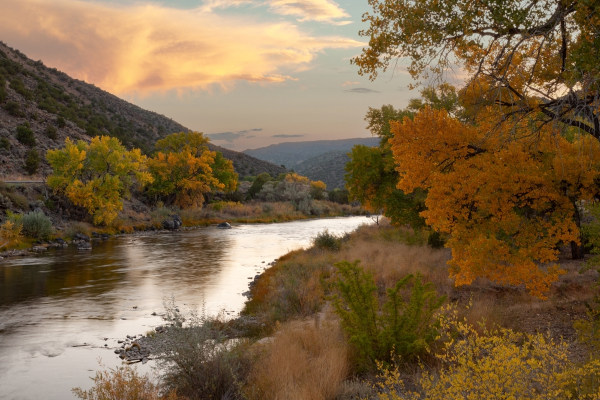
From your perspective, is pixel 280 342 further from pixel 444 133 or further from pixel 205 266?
pixel 205 266

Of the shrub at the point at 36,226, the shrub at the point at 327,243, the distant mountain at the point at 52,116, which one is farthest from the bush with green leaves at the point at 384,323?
the distant mountain at the point at 52,116

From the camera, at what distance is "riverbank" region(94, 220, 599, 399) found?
6090 millimetres

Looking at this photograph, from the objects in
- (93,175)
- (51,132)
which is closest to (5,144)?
(51,132)

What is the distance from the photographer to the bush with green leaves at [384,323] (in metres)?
7.55

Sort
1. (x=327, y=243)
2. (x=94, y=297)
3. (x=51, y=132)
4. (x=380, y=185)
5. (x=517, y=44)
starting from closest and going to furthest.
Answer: (x=517, y=44) < (x=94, y=297) < (x=380, y=185) < (x=327, y=243) < (x=51, y=132)

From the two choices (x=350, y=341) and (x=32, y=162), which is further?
(x=32, y=162)

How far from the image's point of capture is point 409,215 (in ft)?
66.5

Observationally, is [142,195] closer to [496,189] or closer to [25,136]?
[25,136]

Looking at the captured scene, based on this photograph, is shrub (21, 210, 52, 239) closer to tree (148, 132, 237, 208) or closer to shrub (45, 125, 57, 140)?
tree (148, 132, 237, 208)

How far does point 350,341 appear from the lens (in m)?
7.36

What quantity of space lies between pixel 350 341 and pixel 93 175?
34.9 m

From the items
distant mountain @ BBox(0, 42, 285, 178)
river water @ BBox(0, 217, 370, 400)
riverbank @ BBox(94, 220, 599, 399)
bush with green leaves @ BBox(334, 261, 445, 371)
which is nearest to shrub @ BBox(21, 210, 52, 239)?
river water @ BBox(0, 217, 370, 400)

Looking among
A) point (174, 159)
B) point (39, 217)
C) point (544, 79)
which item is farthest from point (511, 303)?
point (174, 159)

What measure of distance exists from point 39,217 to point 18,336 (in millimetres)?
19736
